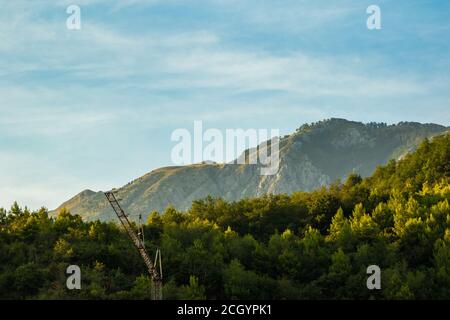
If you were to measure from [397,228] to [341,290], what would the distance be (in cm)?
1642

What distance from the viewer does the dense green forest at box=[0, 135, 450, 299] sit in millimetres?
71812

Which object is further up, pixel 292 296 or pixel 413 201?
pixel 413 201

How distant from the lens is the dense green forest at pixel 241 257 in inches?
2827

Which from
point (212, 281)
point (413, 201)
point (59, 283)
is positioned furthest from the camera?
point (413, 201)

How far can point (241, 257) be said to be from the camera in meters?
83.4

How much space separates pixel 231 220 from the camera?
106 m

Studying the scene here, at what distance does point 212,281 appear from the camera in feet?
252
